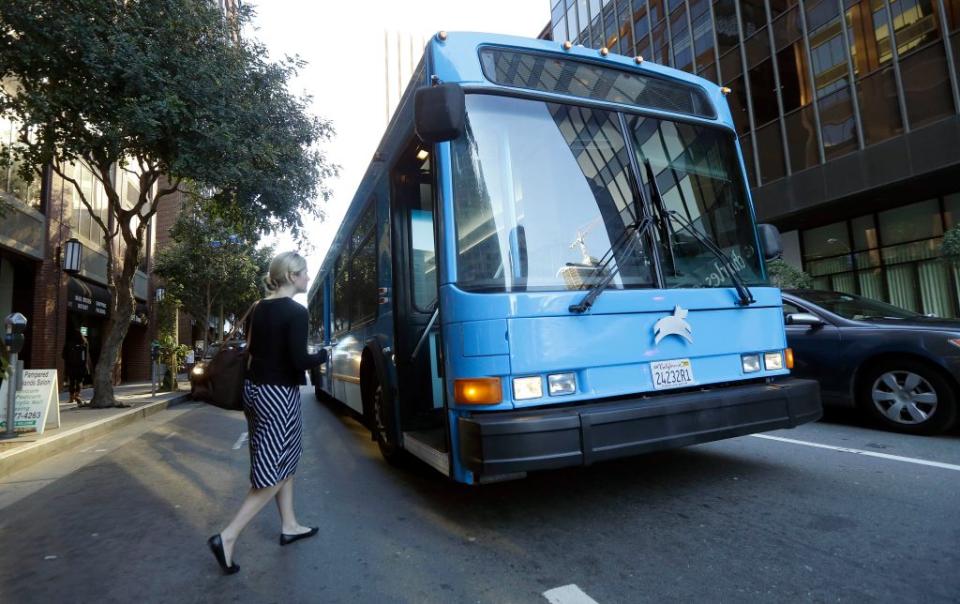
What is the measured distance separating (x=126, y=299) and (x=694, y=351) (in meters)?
13.7

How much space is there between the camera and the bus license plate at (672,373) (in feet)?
11.8

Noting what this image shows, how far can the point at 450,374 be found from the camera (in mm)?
3420

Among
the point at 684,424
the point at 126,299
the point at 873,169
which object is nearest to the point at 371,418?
the point at 684,424

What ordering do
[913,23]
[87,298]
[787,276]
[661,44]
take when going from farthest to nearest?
[661,44]
[87,298]
[787,276]
[913,23]

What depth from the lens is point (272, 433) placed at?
10.6ft

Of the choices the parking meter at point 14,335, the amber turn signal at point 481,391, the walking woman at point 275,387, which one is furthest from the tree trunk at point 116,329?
the amber turn signal at point 481,391

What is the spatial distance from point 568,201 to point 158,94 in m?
9.48

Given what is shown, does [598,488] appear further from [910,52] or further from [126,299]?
[910,52]

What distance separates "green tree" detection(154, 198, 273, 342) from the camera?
23047 millimetres

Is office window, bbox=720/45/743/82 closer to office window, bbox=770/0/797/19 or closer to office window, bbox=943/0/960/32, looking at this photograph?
office window, bbox=770/0/797/19

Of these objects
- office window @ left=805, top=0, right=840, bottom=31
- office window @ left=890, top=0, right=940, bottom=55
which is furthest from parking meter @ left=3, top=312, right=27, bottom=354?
office window @ left=805, top=0, right=840, bottom=31

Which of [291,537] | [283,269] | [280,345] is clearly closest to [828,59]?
[283,269]

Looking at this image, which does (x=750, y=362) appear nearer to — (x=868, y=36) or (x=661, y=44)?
(x=868, y=36)

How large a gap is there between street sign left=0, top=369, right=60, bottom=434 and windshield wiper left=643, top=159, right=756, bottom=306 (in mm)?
9275
